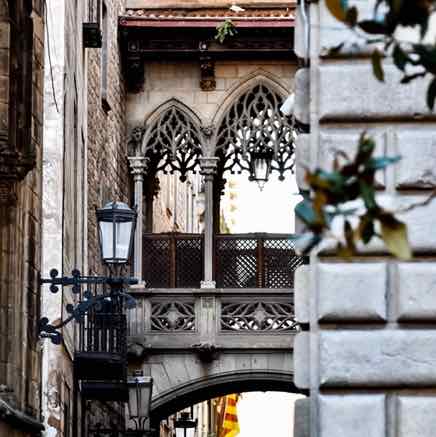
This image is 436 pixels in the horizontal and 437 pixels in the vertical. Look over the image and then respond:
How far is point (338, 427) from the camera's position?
1018 centimetres

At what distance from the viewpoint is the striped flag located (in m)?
53.0

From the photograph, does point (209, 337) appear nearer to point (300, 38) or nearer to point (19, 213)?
point (19, 213)

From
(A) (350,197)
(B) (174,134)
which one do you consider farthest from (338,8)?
(B) (174,134)

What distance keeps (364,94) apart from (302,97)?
1.37ft

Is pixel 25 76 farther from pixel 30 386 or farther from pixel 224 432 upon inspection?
pixel 224 432

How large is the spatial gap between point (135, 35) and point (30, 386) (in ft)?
45.6

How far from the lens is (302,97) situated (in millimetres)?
10828

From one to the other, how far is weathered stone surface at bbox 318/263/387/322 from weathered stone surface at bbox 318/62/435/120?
2.41ft

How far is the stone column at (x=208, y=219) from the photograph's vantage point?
3142 cm

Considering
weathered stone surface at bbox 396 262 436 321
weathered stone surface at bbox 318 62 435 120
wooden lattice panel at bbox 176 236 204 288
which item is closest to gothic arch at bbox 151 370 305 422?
wooden lattice panel at bbox 176 236 204 288

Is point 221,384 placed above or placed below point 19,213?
above

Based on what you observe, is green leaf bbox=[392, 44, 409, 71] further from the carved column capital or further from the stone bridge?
the carved column capital

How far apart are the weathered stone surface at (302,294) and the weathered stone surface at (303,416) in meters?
0.38

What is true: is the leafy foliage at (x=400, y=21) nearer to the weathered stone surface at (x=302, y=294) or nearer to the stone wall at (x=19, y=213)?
the weathered stone surface at (x=302, y=294)
